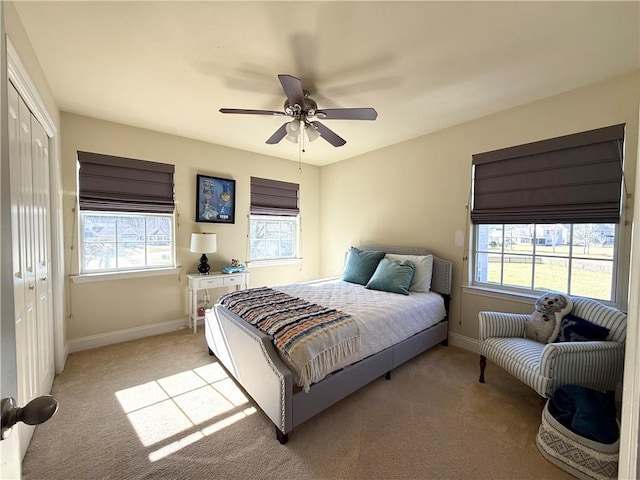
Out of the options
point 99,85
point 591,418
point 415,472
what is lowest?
point 415,472

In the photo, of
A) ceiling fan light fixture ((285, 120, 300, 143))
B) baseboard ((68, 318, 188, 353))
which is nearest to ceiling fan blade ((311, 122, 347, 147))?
ceiling fan light fixture ((285, 120, 300, 143))

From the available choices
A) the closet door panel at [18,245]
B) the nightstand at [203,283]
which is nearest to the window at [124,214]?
the nightstand at [203,283]

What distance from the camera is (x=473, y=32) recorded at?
1638 mm

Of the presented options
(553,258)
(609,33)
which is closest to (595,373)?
(553,258)

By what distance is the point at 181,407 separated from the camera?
200 cm

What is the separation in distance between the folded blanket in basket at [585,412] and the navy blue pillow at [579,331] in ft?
1.40

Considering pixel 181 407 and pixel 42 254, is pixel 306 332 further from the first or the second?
pixel 42 254

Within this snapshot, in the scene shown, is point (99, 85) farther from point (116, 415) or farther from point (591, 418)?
point (591, 418)

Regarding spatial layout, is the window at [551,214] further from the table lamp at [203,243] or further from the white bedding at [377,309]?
the table lamp at [203,243]

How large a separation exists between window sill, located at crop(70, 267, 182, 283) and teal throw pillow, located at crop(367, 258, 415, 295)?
2528 mm

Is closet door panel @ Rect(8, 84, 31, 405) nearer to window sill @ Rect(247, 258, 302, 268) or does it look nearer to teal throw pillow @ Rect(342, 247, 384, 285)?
window sill @ Rect(247, 258, 302, 268)

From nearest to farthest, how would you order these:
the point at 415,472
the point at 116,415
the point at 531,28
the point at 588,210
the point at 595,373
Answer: the point at 415,472, the point at 531,28, the point at 595,373, the point at 116,415, the point at 588,210

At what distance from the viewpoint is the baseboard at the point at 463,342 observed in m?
2.92

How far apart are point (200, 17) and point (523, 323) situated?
3269 millimetres
